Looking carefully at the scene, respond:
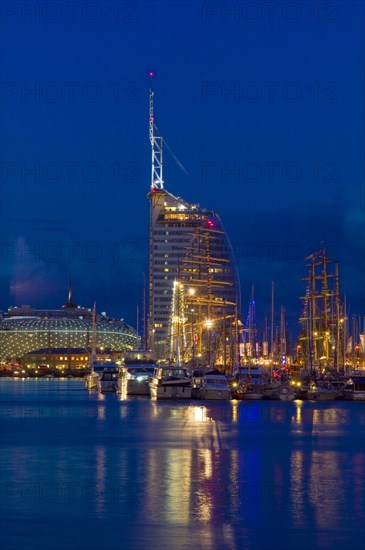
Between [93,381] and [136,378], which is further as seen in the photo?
[93,381]

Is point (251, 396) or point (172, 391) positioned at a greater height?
point (172, 391)

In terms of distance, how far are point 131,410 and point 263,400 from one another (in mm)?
18311

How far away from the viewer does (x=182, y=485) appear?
27.8m

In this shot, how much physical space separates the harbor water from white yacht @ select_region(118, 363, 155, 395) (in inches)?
1445

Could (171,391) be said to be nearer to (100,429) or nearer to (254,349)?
(100,429)

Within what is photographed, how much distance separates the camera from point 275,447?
39719 mm

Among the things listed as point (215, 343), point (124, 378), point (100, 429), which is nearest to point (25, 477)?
point (100, 429)

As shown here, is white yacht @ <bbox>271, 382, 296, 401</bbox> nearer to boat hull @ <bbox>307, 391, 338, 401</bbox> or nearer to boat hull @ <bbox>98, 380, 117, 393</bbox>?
boat hull @ <bbox>307, 391, 338, 401</bbox>

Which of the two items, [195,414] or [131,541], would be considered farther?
[195,414]

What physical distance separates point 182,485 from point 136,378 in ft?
209

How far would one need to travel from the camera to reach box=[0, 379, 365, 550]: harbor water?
68.3 feet

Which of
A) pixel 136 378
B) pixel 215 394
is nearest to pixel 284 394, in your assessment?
pixel 215 394

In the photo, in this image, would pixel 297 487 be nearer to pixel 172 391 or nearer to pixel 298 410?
pixel 298 410

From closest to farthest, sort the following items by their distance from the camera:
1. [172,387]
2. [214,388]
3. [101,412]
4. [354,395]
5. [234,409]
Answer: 1. [101,412]
2. [234,409]
3. [214,388]
4. [172,387]
5. [354,395]
